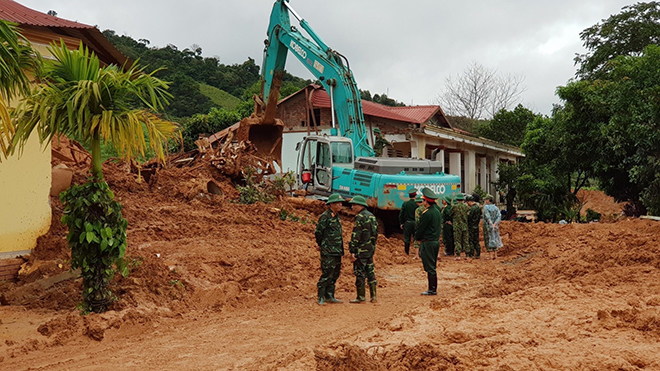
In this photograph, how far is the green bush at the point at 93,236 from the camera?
707 centimetres

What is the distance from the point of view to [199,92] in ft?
149

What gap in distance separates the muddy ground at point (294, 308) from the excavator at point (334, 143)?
2.22 m

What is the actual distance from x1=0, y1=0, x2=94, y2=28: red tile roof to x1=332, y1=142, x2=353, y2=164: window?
25.4ft

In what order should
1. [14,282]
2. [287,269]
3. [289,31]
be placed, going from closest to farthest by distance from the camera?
[14,282] → [287,269] → [289,31]

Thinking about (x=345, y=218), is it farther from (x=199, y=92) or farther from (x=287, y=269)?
(x=199, y=92)

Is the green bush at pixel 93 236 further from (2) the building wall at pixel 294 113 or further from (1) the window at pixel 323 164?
(2) the building wall at pixel 294 113

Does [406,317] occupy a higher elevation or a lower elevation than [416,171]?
lower

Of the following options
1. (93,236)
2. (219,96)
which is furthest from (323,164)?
(219,96)

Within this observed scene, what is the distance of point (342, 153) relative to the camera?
628 inches

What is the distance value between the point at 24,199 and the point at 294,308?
4.60 meters

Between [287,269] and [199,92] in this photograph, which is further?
[199,92]

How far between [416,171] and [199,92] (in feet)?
109

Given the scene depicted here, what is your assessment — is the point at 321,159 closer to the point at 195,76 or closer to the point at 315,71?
the point at 315,71

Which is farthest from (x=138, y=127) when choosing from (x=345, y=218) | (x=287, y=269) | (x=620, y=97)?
(x=620, y=97)
